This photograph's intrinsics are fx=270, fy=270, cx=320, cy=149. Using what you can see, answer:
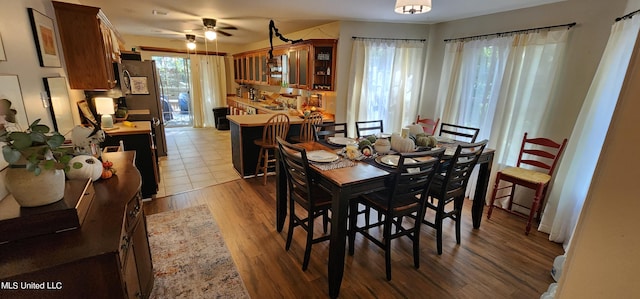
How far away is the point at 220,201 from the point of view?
3.33 metres

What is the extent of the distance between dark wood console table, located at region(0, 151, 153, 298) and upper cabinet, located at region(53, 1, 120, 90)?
6.15 ft

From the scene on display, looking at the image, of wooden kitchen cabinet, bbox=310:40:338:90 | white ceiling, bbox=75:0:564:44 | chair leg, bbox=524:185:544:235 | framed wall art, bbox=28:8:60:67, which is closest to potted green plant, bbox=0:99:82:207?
framed wall art, bbox=28:8:60:67

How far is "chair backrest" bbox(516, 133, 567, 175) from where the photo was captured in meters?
2.80

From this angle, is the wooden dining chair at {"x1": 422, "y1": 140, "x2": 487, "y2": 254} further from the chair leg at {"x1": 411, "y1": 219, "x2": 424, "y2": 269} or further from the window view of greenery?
the window view of greenery

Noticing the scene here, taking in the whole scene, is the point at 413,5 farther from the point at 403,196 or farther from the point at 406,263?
the point at 406,263

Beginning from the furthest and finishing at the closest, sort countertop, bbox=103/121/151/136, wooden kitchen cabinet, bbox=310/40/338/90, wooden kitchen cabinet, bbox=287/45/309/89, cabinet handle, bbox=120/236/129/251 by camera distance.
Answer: wooden kitchen cabinet, bbox=287/45/309/89
wooden kitchen cabinet, bbox=310/40/338/90
countertop, bbox=103/121/151/136
cabinet handle, bbox=120/236/129/251

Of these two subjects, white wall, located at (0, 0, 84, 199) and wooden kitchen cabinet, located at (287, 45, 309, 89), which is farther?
wooden kitchen cabinet, located at (287, 45, 309, 89)

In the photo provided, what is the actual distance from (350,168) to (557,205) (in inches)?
90.5

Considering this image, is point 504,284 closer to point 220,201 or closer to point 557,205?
point 557,205

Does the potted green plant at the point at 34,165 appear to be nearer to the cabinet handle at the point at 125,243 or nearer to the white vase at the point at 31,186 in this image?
the white vase at the point at 31,186

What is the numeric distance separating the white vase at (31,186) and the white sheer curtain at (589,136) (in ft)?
11.2

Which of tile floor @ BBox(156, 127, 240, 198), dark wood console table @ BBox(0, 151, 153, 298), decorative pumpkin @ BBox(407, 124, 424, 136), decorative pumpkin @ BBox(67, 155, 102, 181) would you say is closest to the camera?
dark wood console table @ BBox(0, 151, 153, 298)

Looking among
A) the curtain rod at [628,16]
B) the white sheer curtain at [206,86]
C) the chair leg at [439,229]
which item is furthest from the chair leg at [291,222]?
the white sheer curtain at [206,86]

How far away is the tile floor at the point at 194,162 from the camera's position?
3864 mm
